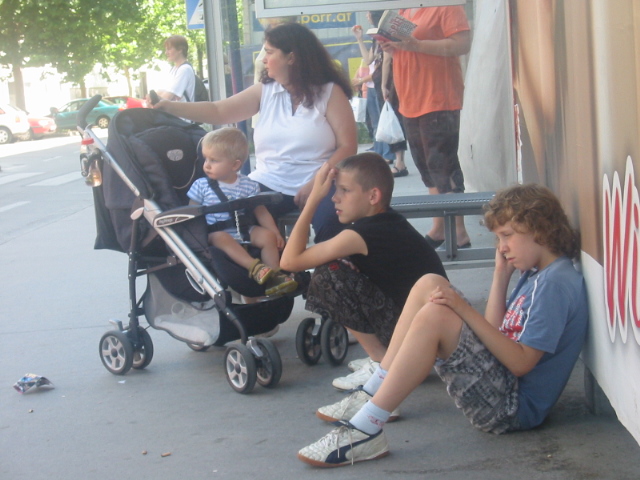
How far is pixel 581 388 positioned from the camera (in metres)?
3.97

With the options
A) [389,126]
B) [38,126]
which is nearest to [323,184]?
[389,126]

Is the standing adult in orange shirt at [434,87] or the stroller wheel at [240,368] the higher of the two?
the standing adult in orange shirt at [434,87]

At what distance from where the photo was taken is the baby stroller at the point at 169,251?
4.18 metres

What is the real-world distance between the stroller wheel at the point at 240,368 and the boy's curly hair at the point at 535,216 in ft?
4.45

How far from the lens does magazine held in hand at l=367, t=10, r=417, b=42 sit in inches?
227

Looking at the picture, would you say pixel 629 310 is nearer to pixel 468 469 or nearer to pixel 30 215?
pixel 468 469

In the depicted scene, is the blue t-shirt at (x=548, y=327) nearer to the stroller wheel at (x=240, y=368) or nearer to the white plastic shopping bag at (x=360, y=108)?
the stroller wheel at (x=240, y=368)

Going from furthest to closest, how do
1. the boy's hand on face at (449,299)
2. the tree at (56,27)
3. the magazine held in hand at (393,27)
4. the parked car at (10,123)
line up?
the tree at (56,27)
the parked car at (10,123)
the magazine held in hand at (393,27)
the boy's hand on face at (449,299)

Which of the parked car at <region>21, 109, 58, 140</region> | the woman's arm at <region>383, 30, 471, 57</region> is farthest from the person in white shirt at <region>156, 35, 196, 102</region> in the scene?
the parked car at <region>21, 109, 58, 140</region>

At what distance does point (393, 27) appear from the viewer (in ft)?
19.0

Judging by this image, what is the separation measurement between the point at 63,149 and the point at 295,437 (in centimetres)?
2552

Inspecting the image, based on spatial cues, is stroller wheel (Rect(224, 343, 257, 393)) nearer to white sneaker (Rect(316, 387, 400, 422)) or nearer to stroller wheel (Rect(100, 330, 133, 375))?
white sneaker (Rect(316, 387, 400, 422))

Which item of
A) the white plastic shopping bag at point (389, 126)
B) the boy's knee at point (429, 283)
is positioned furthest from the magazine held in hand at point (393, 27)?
the boy's knee at point (429, 283)

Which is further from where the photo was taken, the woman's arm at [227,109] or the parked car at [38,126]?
the parked car at [38,126]
